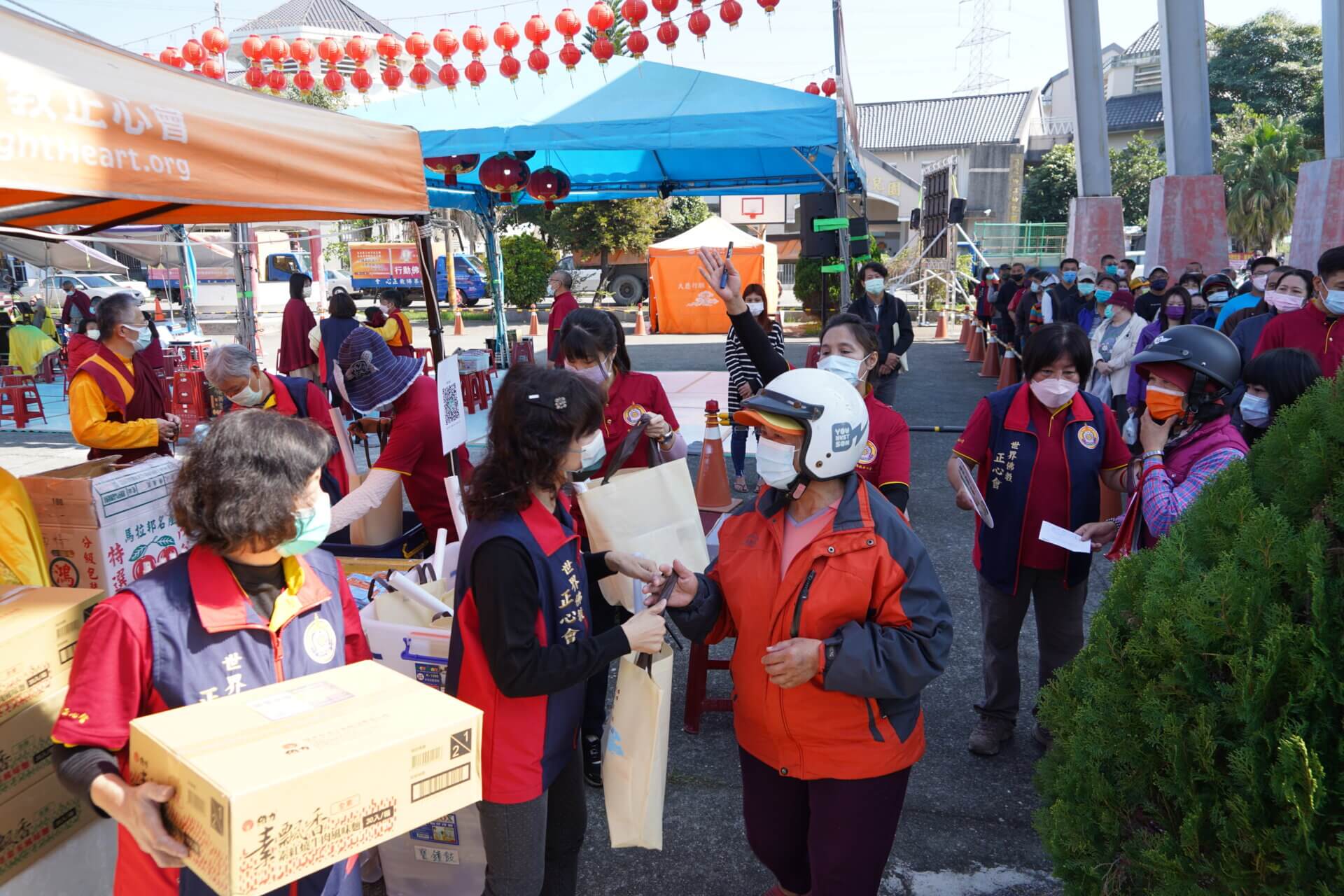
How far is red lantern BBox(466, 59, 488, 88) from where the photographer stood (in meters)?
11.2

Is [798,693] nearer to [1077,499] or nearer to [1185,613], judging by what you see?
[1185,613]

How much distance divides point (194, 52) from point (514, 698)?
43.8 feet

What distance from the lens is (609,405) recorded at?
416cm

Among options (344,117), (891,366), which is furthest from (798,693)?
(891,366)

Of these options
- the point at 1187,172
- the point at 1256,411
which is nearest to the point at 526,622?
the point at 1256,411

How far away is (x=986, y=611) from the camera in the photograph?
3871mm

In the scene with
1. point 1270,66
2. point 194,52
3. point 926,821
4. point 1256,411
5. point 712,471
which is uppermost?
point 1270,66

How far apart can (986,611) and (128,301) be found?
16.0 ft

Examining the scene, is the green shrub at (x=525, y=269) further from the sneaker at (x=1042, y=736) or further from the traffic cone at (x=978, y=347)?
the sneaker at (x=1042, y=736)

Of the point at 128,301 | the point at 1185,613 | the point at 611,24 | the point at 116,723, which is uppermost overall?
the point at 611,24

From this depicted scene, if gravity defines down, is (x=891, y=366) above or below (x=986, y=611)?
above

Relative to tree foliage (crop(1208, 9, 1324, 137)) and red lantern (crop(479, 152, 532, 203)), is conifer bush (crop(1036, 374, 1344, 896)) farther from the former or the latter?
tree foliage (crop(1208, 9, 1324, 137))

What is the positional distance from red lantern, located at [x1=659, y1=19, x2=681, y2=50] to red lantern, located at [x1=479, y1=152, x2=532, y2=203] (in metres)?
2.48

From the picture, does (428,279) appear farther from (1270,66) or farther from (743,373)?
(1270,66)
